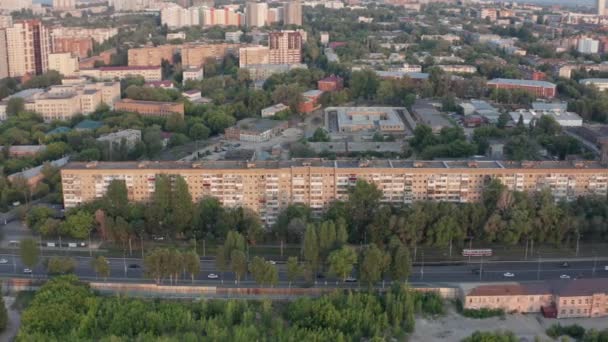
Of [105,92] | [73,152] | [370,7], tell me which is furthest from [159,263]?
[370,7]

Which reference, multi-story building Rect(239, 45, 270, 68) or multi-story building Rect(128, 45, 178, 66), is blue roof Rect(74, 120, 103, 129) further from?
multi-story building Rect(239, 45, 270, 68)

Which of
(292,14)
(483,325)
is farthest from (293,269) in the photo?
(292,14)

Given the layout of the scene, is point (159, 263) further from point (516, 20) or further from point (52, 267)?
point (516, 20)

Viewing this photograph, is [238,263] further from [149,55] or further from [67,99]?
[149,55]

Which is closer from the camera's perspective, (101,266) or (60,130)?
(101,266)

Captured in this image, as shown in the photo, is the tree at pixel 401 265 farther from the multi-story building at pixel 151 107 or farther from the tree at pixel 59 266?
the multi-story building at pixel 151 107

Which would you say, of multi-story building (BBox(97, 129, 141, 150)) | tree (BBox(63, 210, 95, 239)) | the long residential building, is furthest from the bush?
multi-story building (BBox(97, 129, 141, 150))
